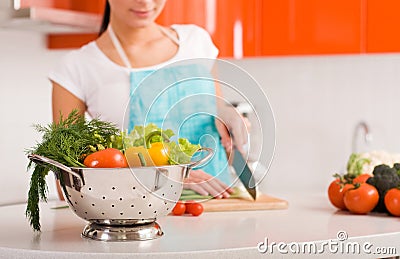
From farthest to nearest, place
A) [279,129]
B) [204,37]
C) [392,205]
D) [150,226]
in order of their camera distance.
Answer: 1. [279,129]
2. [204,37]
3. [392,205]
4. [150,226]

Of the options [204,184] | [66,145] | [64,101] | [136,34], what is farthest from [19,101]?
[66,145]

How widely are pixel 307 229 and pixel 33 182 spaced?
2.09 feet

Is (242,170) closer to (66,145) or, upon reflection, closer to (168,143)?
(168,143)

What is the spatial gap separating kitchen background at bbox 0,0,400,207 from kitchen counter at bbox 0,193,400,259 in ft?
3.62

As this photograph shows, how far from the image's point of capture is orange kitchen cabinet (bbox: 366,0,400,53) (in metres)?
3.10

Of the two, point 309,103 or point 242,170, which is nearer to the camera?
point 242,170

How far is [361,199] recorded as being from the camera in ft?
7.04

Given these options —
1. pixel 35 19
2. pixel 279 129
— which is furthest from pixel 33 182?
pixel 279 129

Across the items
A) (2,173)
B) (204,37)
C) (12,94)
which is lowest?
(2,173)

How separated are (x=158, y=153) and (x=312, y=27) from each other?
163 centimetres

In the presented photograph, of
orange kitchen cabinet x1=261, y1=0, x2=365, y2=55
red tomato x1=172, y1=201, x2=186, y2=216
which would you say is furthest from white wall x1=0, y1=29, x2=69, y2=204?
red tomato x1=172, y1=201, x2=186, y2=216

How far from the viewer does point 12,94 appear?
3.34 m

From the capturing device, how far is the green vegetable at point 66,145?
69.8 inches

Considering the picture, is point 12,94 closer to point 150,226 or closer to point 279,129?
point 279,129
